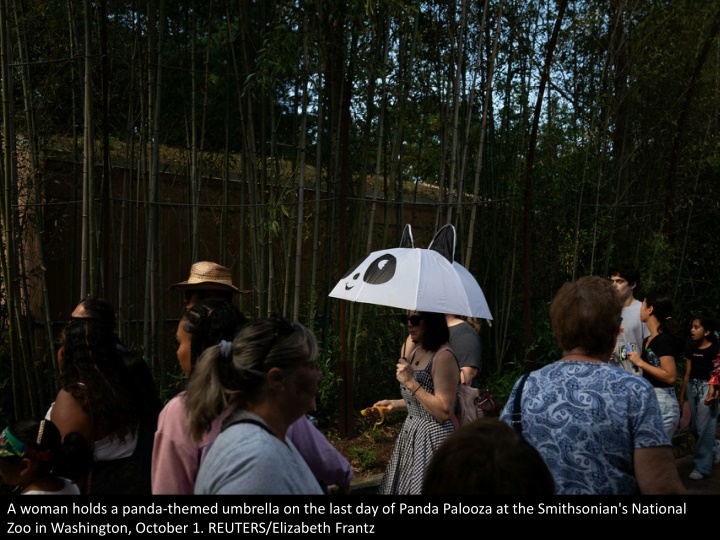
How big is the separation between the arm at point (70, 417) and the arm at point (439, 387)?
1.24 meters

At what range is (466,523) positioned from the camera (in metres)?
1.54

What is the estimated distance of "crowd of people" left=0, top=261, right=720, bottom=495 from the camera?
1591 mm

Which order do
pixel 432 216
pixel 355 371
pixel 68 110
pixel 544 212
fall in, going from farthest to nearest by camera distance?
pixel 432 216 → pixel 544 212 → pixel 355 371 → pixel 68 110

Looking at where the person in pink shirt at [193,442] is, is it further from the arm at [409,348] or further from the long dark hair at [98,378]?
the arm at [409,348]

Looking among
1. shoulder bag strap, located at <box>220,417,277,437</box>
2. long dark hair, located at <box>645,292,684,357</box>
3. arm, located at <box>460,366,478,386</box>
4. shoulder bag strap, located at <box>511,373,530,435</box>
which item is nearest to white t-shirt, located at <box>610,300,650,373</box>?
long dark hair, located at <box>645,292,684,357</box>

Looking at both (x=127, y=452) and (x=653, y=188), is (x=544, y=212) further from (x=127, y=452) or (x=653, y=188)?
(x=127, y=452)

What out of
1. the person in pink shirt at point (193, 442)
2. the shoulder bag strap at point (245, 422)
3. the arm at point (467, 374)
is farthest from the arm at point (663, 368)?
the shoulder bag strap at point (245, 422)

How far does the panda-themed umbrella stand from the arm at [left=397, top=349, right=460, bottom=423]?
296 mm

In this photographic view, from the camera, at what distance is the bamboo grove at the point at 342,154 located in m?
5.36

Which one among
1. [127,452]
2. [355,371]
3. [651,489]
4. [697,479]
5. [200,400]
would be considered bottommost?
[697,479]

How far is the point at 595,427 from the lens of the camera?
6.82 ft

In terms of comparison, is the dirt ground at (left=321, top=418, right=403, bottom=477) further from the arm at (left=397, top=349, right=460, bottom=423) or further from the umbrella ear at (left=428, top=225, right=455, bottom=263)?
the arm at (left=397, top=349, right=460, bottom=423)

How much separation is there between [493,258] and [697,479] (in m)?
2.78

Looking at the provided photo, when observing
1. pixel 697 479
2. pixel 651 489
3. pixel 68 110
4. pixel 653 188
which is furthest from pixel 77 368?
pixel 653 188
